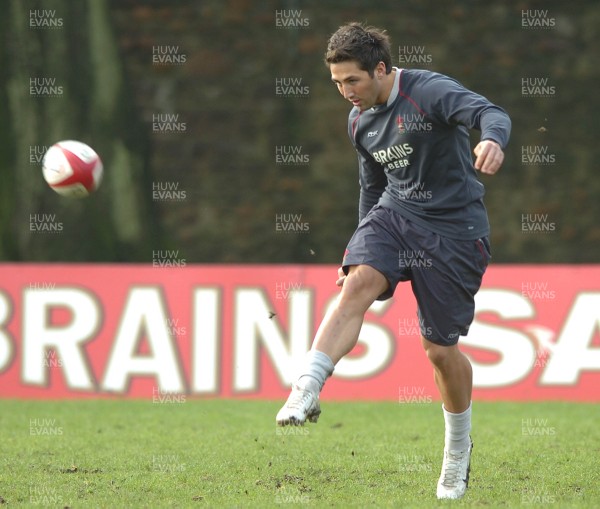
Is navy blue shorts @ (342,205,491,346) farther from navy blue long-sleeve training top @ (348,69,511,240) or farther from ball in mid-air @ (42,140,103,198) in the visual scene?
ball in mid-air @ (42,140,103,198)

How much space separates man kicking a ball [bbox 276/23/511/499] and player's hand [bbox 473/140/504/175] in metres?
0.42

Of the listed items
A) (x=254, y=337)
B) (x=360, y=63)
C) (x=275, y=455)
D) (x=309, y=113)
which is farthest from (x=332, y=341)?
(x=309, y=113)

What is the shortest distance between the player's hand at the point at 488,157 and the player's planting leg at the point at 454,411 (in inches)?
45.7

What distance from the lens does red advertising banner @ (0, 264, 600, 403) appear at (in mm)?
10461

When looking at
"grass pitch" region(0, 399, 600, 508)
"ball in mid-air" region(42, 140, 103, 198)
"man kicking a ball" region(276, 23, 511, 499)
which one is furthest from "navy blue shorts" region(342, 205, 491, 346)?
"ball in mid-air" region(42, 140, 103, 198)

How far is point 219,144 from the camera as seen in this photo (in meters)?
16.6

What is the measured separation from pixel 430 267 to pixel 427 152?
1.94 ft

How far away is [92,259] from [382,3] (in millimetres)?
5469

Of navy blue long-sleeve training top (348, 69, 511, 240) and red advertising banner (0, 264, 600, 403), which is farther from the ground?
navy blue long-sleeve training top (348, 69, 511, 240)

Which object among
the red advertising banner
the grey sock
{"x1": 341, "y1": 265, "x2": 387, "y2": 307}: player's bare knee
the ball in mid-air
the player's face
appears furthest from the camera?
the red advertising banner

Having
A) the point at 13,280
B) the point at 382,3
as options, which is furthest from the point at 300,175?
the point at 13,280

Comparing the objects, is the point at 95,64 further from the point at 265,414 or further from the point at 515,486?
the point at 515,486

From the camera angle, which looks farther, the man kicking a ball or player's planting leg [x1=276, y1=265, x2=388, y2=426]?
the man kicking a ball

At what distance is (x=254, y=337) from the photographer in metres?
10.6
